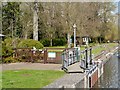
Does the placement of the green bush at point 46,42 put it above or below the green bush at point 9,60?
above

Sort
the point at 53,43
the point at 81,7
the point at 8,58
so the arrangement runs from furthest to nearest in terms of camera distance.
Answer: the point at 53,43, the point at 81,7, the point at 8,58

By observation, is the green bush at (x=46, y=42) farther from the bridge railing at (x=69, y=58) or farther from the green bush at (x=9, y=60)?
the bridge railing at (x=69, y=58)

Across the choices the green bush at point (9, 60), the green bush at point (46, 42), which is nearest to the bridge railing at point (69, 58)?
the green bush at point (9, 60)

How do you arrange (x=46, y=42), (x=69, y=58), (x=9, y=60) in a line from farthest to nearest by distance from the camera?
1. (x=46, y=42)
2. (x=9, y=60)
3. (x=69, y=58)

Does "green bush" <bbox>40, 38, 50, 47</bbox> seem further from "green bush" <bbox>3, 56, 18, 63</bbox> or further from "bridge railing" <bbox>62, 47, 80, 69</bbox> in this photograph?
"bridge railing" <bbox>62, 47, 80, 69</bbox>

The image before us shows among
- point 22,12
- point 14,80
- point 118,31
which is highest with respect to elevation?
point 22,12

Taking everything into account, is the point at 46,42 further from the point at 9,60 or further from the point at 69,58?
the point at 69,58

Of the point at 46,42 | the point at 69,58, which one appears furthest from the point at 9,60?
the point at 46,42

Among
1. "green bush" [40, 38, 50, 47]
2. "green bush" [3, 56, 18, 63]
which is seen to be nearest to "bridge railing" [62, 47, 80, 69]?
"green bush" [3, 56, 18, 63]

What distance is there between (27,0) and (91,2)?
21.5 ft

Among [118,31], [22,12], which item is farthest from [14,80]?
[22,12]

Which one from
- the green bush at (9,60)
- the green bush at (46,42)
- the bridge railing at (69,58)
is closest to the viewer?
the bridge railing at (69,58)

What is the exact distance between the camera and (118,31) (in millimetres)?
9445

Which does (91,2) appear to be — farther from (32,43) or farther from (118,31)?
(118,31)
